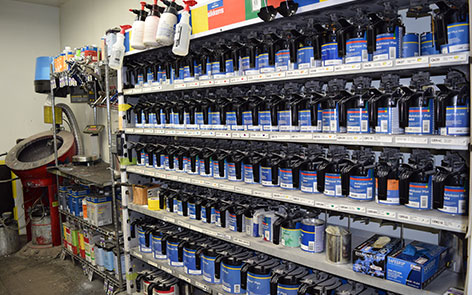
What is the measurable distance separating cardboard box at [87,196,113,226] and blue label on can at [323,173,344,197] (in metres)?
2.82

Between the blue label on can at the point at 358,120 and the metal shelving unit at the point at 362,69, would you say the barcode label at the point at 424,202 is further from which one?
the metal shelving unit at the point at 362,69

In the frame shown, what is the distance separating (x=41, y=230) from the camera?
4879 mm

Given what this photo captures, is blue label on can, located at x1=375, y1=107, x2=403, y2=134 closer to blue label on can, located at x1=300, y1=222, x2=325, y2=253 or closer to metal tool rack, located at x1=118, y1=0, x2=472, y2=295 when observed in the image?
metal tool rack, located at x1=118, y1=0, x2=472, y2=295

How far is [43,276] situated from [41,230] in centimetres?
94

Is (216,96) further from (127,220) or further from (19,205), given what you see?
(19,205)

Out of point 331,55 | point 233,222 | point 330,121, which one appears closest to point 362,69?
point 331,55

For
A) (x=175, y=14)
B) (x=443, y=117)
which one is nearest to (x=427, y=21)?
(x=443, y=117)

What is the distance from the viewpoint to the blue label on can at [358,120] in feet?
5.92

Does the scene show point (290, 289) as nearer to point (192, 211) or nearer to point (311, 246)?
point (311, 246)

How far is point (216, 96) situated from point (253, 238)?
3.69ft

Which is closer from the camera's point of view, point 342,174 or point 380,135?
point 380,135

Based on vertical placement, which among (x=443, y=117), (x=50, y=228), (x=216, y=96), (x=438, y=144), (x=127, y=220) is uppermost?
(x=216, y=96)

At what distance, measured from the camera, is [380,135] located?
1714 millimetres

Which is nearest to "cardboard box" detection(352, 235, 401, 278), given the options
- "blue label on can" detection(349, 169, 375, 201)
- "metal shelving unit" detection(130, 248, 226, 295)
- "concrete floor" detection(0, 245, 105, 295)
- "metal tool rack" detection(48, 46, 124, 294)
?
"blue label on can" detection(349, 169, 375, 201)
